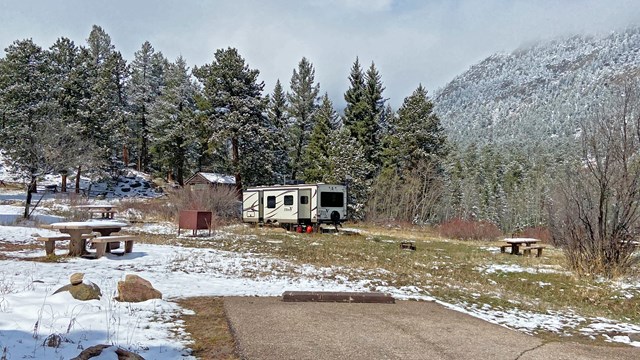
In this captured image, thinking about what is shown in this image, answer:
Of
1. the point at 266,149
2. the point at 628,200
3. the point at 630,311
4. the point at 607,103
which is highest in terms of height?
the point at 266,149

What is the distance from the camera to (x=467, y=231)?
24.2 m

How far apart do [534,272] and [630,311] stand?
3731 millimetres

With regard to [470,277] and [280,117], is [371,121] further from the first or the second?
[470,277]

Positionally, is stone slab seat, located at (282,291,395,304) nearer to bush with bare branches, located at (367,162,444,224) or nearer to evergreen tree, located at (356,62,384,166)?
bush with bare branches, located at (367,162,444,224)

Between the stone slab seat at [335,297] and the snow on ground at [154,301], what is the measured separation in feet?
1.87

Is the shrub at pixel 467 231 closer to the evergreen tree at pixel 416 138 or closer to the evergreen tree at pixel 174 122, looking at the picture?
the evergreen tree at pixel 416 138

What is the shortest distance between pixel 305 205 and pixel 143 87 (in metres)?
30.3

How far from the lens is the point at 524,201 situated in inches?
2154

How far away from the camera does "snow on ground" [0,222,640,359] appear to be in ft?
13.9

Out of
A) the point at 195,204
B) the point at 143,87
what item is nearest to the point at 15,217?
the point at 195,204

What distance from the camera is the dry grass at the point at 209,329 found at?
424 centimetres

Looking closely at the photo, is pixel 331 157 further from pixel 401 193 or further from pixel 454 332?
pixel 454 332

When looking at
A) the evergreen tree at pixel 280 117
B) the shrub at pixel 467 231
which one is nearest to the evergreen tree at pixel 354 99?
the evergreen tree at pixel 280 117

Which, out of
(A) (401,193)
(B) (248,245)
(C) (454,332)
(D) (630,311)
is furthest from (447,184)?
(C) (454,332)
